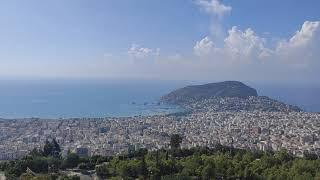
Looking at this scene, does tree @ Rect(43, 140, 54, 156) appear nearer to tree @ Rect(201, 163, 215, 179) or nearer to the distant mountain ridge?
tree @ Rect(201, 163, 215, 179)

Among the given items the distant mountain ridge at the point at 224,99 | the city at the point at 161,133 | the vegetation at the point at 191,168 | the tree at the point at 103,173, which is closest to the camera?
the vegetation at the point at 191,168

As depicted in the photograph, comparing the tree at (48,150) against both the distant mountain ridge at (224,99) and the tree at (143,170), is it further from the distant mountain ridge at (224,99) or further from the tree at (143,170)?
the distant mountain ridge at (224,99)

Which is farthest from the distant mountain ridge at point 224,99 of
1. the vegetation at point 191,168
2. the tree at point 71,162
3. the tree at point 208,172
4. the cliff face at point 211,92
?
the tree at point 208,172

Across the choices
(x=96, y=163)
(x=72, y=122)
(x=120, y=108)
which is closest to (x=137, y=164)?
(x=96, y=163)

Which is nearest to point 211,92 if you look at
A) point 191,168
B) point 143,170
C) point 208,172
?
point 191,168

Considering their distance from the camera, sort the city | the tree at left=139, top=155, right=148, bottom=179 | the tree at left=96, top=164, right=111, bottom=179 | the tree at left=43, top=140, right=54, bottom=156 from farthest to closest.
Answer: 1. the city
2. the tree at left=43, top=140, right=54, bottom=156
3. the tree at left=96, top=164, right=111, bottom=179
4. the tree at left=139, top=155, right=148, bottom=179

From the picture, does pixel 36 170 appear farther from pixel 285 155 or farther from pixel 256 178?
pixel 285 155

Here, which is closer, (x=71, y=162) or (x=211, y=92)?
(x=71, y=162)

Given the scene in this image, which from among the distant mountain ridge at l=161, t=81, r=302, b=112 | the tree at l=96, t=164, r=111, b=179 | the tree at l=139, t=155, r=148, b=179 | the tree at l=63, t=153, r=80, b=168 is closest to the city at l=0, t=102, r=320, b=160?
the distant mountain ridge at l=161, t=81, r=302, b=112

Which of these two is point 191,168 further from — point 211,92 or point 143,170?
point 211,92
